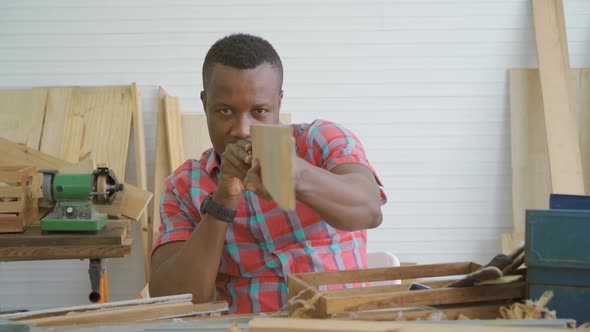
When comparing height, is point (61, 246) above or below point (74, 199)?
below

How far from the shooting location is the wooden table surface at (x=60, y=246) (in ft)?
9.15

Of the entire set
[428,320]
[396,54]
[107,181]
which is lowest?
[428,320]

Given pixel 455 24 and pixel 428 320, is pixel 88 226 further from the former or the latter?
pixel 455 24

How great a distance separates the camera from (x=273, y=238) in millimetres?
2086

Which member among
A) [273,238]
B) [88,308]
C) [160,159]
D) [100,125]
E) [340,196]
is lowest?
[88,308]

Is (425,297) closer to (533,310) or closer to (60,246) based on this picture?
(533,310)

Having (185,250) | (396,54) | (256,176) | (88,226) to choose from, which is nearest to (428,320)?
(256,176)

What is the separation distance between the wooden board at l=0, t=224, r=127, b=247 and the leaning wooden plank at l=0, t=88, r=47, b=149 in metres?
1.67

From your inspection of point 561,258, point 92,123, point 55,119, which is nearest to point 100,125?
point 92,123

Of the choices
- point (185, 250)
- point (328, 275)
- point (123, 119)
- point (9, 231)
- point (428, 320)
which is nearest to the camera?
point (428, 320)

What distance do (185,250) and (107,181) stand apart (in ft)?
3.59

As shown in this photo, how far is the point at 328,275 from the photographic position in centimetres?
146

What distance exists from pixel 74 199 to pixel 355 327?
2.08 metres

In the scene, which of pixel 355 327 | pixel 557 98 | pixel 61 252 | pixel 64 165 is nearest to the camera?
pixel 355 327
